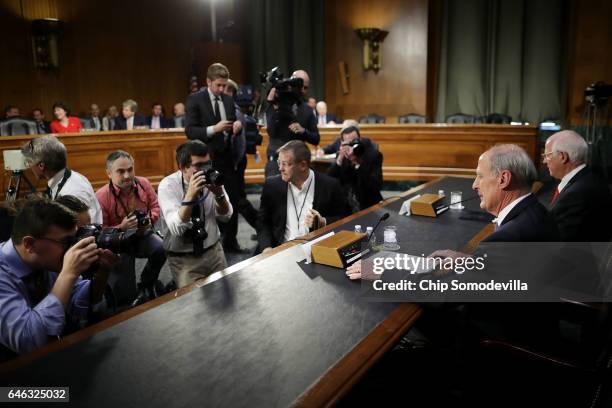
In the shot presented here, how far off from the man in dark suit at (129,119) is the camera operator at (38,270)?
6368 mm

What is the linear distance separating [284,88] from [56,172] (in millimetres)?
1751

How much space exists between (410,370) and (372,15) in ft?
27.1

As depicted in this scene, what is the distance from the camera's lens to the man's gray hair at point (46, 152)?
282cm

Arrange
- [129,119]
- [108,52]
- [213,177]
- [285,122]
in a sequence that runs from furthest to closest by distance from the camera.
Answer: [108,52]
[129,119]
[285,122]
[213,177]

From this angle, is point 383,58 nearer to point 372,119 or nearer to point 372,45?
point 372,45

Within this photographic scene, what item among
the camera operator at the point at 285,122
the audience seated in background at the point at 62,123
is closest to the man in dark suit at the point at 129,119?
the audience seated in background at the point at 62,123

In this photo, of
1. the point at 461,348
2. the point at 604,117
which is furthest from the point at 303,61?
the point at 461,348

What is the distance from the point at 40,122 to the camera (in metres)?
7.28

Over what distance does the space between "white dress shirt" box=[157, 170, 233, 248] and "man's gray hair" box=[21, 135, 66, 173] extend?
58cm

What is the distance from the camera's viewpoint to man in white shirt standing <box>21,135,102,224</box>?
2.81 m

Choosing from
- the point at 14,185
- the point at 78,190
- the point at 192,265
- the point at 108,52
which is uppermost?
the point at 108,52

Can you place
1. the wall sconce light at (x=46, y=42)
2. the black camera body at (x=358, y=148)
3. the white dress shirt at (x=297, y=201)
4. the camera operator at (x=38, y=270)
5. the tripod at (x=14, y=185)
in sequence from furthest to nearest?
1. the wall sconce light at (x=46, y=42)
2. the tripod at (x=14, y=185)
3. the black camera body at (x=358, y=148)
4. the white dress shirt at (x=297, y=201)
5. the camera operator at (x=38, y=270)

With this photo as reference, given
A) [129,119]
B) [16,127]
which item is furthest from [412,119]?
[16,127]

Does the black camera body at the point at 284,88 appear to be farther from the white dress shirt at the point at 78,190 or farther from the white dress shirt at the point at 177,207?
the white dress shirt at the point at 78,190
